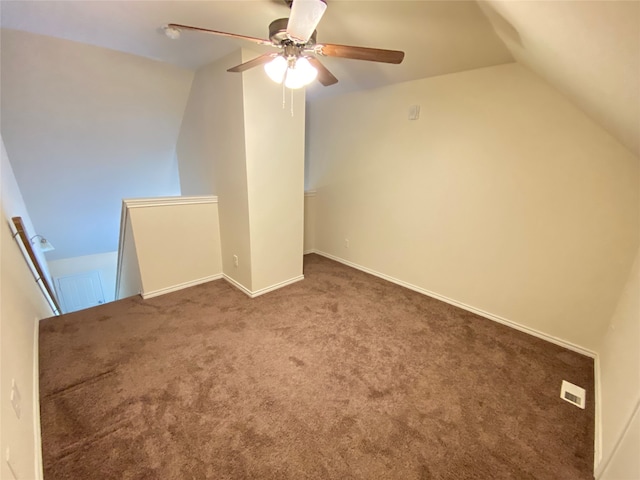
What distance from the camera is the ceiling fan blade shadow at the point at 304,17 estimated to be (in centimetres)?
108

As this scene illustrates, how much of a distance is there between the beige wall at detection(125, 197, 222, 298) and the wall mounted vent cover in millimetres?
3288

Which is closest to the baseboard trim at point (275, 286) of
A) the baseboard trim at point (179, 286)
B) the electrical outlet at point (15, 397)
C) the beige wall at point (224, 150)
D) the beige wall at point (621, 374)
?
the beige wall at point (224, 150)

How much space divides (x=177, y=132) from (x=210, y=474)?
377cm

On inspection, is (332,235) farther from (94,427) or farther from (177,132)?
(94,427)

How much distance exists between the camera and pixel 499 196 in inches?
93.0

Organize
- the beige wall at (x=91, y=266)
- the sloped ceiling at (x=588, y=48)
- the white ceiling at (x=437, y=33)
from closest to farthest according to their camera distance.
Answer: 1. the sloped ceiling at (x=588, y=48)
2. the white ceiling at (x=437, y=33)
3. the beige wall at (x=91, y=266)

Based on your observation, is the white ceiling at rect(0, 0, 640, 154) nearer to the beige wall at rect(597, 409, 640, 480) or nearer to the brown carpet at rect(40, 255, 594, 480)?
the beige wall at rect(597, 409, 640, 480)

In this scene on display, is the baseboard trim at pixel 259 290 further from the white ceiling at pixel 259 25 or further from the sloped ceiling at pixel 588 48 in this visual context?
the sloped ceiling at pixel 588 48

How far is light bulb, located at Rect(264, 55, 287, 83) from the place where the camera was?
62.2 inches

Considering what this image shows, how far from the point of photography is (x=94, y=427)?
151cm

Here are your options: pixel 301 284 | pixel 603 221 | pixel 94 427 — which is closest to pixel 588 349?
pixel 603 221

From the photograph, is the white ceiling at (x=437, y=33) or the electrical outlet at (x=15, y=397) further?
the electrical outlet at (x=15, y=397)

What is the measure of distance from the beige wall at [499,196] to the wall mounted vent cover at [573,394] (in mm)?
502

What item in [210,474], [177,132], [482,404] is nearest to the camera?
[210,474]
